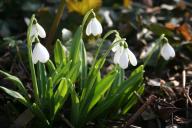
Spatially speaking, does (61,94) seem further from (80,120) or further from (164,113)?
(164,113)

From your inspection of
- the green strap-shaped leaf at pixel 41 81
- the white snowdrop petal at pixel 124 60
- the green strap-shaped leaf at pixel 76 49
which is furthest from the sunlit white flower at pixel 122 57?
the green strap-shaped leaf at pixel 41 81

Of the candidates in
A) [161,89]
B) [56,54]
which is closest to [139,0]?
[161,89]

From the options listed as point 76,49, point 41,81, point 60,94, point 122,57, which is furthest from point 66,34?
point 122,57

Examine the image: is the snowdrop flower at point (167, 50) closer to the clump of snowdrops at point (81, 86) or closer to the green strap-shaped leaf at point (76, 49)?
the clump of snowdrops at point (81, 86)

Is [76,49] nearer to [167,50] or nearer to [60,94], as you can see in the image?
[60,94]

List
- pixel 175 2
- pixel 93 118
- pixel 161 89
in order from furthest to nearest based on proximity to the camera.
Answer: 1. pixel 175 2
2. pixel 161 89
3. pixel 93 118

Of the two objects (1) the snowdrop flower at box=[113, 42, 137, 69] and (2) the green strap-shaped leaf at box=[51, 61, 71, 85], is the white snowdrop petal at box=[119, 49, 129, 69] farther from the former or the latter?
(2) the green strap-shaped leaf at box=[51, 61, 71, 85]

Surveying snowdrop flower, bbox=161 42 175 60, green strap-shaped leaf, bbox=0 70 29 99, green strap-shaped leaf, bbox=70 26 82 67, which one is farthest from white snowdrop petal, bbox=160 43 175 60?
green strap-shaped leaf, bbox=0 70 29 99
